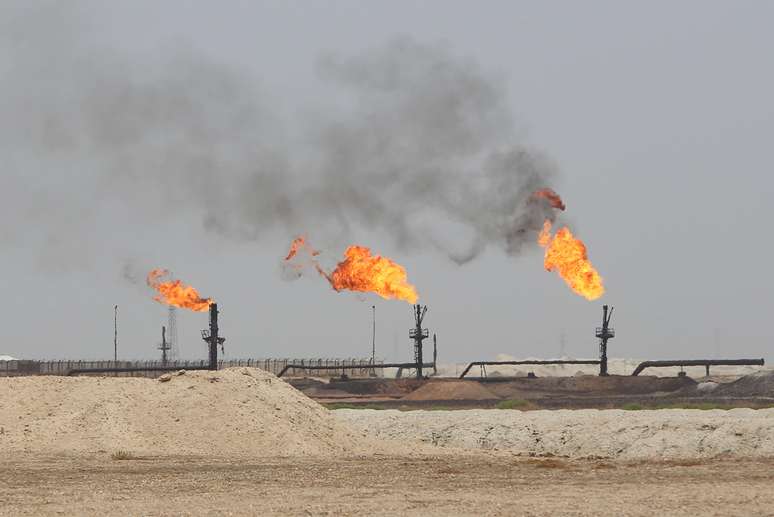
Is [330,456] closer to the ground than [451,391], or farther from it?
farther from it

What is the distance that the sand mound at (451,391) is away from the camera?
6938cm

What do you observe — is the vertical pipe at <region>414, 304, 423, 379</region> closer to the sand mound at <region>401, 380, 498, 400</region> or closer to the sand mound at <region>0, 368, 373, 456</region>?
the sand mound at <region>401, 380, 498, 400</region>

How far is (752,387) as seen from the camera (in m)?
65.8

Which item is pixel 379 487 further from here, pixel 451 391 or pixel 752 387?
pixel 752 387

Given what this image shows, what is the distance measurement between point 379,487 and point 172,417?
14794mm

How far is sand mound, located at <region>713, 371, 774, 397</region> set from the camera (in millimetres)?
63625

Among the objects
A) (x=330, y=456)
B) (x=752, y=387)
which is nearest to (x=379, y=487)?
(x=330, y=456)

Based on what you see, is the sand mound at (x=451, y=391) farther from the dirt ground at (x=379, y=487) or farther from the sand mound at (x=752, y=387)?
the dirt ground at (x=379, y=487)

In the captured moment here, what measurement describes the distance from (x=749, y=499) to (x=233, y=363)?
9907 centimetres

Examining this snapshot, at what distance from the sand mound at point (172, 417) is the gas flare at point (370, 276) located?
53.3 ft

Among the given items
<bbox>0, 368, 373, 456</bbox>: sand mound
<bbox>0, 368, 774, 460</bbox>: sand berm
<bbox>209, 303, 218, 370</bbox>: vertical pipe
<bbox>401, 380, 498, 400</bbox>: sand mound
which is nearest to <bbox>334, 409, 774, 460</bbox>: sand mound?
<bbox>0, 368, 774, 460</bbox>: sand berm

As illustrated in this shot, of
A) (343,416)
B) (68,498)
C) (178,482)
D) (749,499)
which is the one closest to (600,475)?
(749,499)

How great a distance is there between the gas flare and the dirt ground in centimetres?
2500

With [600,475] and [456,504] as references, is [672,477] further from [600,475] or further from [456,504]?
[456,504]
